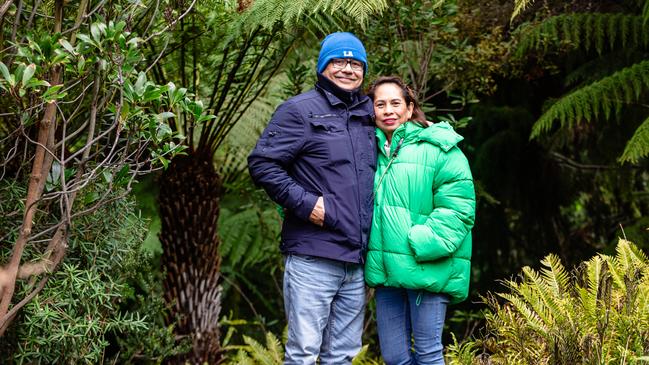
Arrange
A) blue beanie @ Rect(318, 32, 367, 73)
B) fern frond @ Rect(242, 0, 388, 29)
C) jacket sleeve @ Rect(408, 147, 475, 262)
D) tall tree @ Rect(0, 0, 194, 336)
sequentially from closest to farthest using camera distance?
1. tall tree @ Rect(0, 0, 194, 336)
2. jacket sleeve @ Rect(408, 147, 475, 262)
3. blue beanie @ Rect(318, 32, 367, 73)
4. fern frond @ Rect(242, 0, 388, 29)

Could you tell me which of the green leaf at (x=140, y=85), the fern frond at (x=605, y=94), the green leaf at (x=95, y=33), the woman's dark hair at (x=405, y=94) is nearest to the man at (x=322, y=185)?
the woman's dark hair at (x=405, y=94)

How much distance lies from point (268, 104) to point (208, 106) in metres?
1.13

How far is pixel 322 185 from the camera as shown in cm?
330

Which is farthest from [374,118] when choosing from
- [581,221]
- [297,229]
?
[581,221]

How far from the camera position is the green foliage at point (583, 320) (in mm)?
3121

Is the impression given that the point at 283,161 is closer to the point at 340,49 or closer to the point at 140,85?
the point at 340,49

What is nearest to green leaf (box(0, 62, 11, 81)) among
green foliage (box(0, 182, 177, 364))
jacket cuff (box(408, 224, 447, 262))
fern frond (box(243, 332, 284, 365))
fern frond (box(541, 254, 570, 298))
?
green foliage (box(0, 182, 177, 364))

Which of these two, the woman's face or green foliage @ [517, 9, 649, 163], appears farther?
green foliage @ [517, 9, 649, 163]

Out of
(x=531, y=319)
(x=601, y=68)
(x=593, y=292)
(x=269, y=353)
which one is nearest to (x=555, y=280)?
(x=593, y=292)

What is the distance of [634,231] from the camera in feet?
15.5

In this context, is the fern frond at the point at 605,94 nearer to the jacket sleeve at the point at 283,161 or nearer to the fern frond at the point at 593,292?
the fern frond at the point at 593,292

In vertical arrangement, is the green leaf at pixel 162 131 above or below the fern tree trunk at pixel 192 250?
above

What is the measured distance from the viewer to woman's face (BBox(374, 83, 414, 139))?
343 centimetres

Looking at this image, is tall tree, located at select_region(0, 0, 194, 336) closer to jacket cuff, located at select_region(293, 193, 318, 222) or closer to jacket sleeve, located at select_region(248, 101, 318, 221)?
jacket sleeve, located at select_region(248, 101, 318, 221)
